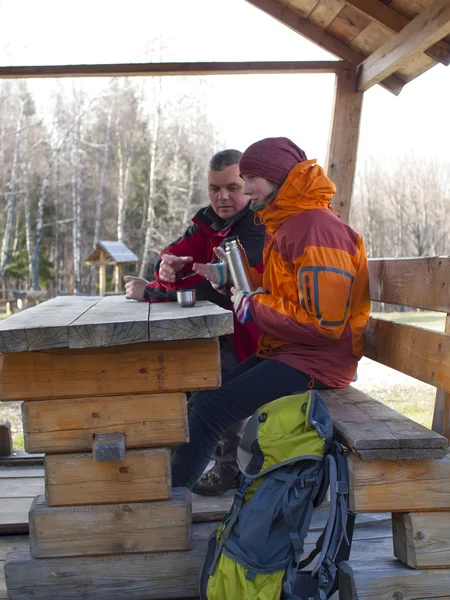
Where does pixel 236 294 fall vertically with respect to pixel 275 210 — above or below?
below

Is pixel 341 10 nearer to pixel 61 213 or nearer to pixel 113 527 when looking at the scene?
pixel 113 527

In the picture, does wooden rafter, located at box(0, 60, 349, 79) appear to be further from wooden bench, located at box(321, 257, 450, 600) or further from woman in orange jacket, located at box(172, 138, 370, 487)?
wooden bench, located at box(321, 257, 450, 600)

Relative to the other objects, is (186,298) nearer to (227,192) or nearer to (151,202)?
(227,192)

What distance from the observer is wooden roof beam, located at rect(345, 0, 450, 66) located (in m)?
4.68

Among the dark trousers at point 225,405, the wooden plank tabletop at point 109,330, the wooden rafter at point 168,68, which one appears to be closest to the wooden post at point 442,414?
the dark trousers at point 225,405

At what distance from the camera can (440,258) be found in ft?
9.25

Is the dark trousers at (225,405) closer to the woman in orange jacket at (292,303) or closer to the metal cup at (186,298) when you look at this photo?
the woman in orange jacket at (292,303)

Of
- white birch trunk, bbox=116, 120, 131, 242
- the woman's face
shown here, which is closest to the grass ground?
the woman's face

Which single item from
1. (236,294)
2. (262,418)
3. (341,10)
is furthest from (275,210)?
(341,10)

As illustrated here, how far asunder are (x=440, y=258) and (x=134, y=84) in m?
29.9

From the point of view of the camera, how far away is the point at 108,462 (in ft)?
8.83

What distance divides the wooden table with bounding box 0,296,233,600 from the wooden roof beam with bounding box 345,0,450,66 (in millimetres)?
2909

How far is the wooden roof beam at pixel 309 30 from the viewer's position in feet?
17.7

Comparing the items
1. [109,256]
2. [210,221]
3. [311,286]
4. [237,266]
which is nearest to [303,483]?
[311,286]
